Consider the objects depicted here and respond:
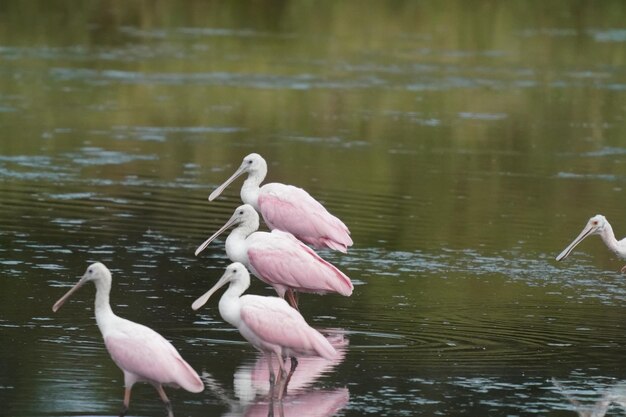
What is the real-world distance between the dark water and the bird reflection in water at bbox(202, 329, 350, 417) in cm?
2

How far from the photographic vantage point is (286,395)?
30.3ft

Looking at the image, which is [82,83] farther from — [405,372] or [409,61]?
[405,372]

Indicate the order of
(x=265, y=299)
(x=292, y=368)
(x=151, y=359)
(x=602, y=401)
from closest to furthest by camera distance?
(x=151, y=359), (x=602, y=401), (x=265, y=299), (x=292, y=368)

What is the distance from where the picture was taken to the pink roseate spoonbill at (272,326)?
912 centimetres

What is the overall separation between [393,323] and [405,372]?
4.79ft

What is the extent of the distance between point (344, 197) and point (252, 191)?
434 cm

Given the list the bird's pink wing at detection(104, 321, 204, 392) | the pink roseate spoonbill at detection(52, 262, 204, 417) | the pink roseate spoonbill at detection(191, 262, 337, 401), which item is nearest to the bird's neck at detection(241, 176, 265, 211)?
the pink roseate spoonbill at detection(191, 262, 337, 401)

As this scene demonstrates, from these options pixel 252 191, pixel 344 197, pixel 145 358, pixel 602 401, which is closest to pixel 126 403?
pixel 145 358

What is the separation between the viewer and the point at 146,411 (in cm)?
873

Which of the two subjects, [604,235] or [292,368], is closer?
[292,368]

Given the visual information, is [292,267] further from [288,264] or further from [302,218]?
[302,218]

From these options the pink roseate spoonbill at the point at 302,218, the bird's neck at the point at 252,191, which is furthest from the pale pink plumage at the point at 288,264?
the bird's neck at the point at 252,191

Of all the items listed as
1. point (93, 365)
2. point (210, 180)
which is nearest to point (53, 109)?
point (210, 180)

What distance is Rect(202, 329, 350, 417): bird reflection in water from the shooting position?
8852mm
